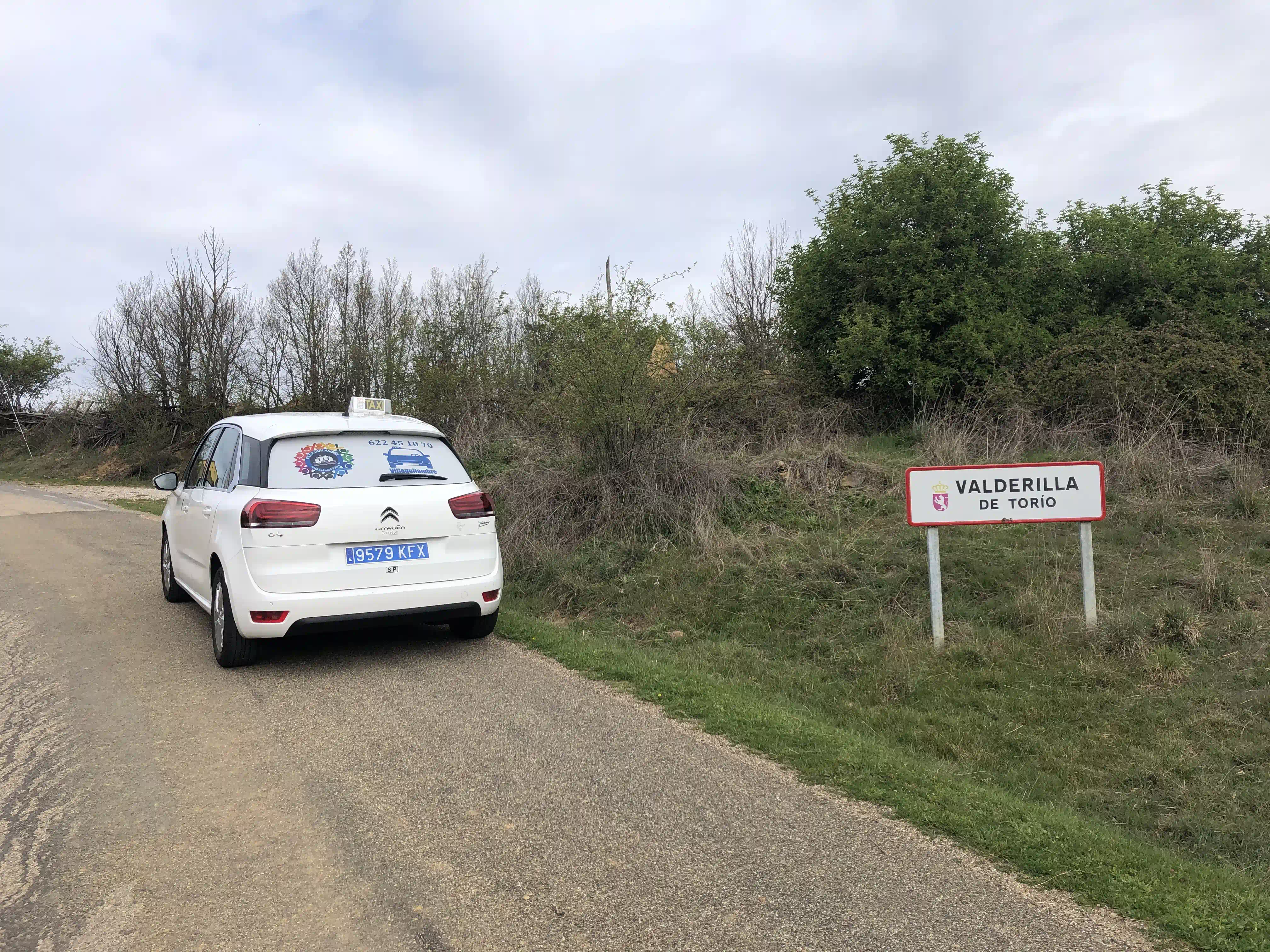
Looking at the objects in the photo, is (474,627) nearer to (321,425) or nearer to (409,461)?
(409,461)

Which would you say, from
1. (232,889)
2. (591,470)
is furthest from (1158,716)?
(591,470)

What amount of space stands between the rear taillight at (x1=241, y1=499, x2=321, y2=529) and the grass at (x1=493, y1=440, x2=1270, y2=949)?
212cm

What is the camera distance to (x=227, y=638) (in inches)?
238

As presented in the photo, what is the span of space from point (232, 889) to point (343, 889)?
0.42m

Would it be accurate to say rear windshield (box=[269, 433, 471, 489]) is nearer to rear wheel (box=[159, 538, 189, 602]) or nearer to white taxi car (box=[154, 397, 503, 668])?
white taxi car (box=[154, 397, 503, 668])

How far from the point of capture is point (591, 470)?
414 inches

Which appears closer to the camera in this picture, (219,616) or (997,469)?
(219,616)

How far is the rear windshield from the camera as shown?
610cm

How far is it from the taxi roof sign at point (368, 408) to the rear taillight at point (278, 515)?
1269 mm

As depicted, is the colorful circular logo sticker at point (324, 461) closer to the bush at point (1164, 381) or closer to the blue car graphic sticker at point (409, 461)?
the blue car graphic sticker at point (409, 461)

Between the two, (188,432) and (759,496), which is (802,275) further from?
(188,432)

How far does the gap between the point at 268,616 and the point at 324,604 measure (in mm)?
365

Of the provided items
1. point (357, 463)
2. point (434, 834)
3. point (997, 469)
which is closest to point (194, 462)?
point (357, 463)

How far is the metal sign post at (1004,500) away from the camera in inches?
245
